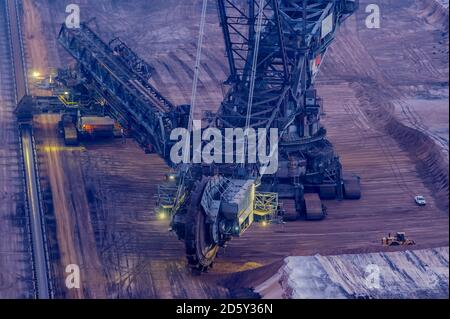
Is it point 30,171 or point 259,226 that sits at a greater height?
point 30,171

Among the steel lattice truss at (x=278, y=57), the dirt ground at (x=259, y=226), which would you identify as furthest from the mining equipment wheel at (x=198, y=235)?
the steel lattice truss at (x=278, y=57)

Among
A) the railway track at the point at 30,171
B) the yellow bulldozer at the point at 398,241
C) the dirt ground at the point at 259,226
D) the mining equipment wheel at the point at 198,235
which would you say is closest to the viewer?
the mining equipment wheel at the point at 198,235

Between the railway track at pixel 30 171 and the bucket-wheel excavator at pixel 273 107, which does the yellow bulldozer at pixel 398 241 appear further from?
the railway track at pixel 30 171

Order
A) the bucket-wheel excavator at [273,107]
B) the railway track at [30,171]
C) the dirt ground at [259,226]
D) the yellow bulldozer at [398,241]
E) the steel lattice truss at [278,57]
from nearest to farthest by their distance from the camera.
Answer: the railway track at [30,171] < the dirt ground at [259,226] < the yellow bulldozer at [398,241] < the bucket-wheel excavator at [273,107] < the steel lattice truss at [278,57]

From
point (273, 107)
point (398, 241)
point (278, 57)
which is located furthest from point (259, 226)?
point (278, 57)

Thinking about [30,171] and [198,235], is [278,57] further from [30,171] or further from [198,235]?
[30,171]

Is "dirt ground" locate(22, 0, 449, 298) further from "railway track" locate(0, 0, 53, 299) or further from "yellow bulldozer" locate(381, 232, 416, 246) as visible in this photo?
"railway track" locate(0, 0, 53, 299)
